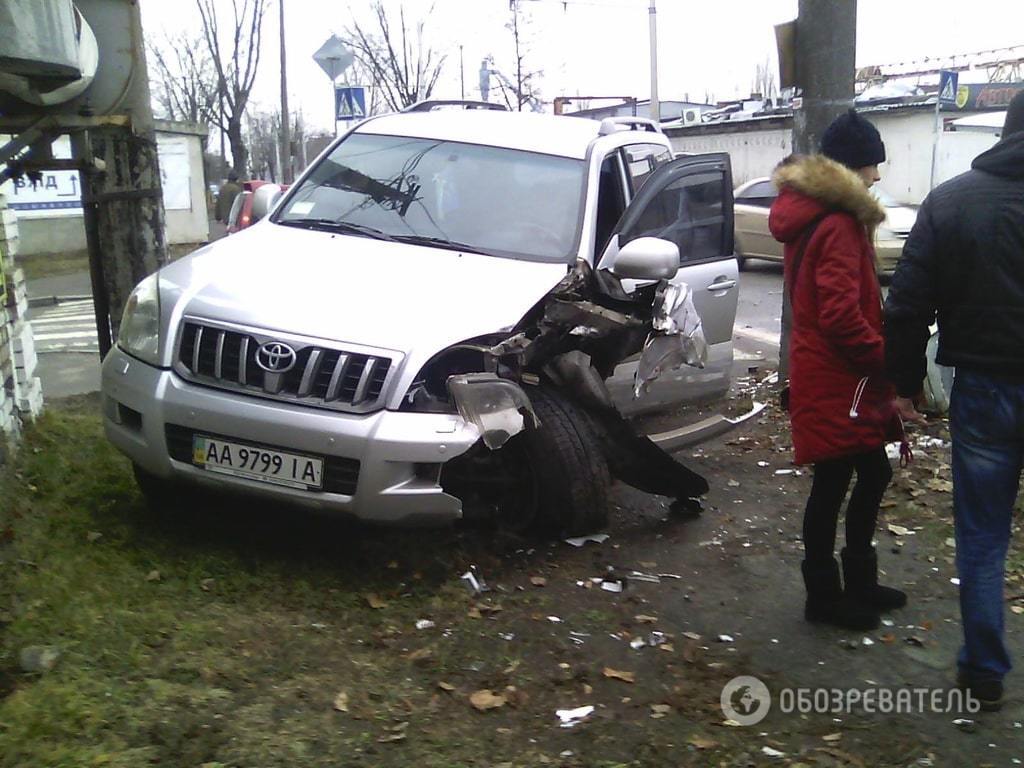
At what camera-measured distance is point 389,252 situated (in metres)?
4.98

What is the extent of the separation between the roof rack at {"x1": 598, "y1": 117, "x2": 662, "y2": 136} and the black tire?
2.18 meters

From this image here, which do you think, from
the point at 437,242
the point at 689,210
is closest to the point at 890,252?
the point at 689,210

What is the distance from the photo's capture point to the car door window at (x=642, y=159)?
6.18 m

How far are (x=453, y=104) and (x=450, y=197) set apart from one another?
182cm

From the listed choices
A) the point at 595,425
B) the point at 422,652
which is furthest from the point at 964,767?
the point at 595,425

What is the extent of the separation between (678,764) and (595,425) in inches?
74.4

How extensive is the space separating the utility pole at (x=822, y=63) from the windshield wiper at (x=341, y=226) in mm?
3082

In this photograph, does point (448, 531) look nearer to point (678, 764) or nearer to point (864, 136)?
point (678, 764)

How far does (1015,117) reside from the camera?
125 inches

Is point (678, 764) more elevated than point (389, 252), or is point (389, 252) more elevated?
point (389, 252)

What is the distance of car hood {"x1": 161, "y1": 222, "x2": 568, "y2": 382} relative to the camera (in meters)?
4.19

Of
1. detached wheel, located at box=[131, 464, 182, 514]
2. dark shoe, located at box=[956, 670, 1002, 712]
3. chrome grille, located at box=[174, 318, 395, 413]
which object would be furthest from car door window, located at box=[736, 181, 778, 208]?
dark shoe, located at box=[956, 670, 1002, 712]

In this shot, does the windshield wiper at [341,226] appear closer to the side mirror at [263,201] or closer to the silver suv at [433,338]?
the silver suv at [433,338]

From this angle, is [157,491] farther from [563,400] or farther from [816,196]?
[816,196]
